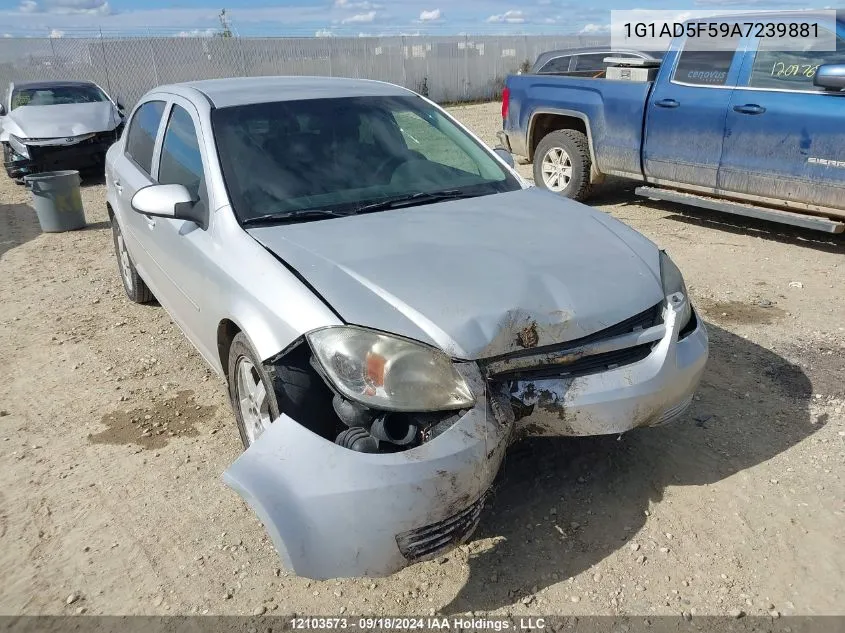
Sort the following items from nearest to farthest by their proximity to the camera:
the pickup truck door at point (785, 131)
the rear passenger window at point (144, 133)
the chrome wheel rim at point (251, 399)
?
the chrome wheel rim at point (251, 399) < the rear passenger window at point (144, 133) < the pickup truck door at point (785, 131)

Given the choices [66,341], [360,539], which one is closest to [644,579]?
[360,539]

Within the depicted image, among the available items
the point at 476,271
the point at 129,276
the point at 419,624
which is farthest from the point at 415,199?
the point at 129,276

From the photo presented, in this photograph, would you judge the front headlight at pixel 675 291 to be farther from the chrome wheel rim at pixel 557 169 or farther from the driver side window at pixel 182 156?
the chrome wheel rim at pixel 557 169

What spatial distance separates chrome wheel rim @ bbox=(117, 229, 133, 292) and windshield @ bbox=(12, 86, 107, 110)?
7.48 m

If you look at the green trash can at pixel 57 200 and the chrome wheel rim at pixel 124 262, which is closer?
the chrome wheel rim at pixel 124 262

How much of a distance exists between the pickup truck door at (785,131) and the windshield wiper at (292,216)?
4.35m

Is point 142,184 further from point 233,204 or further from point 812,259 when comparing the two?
point 812,259

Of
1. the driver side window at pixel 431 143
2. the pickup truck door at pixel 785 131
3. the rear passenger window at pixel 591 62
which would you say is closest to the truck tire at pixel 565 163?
the rear passenger window at pixel 591 62

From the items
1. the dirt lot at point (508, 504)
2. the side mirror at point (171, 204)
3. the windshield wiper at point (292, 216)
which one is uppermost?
the side mirror at point (171, 204)

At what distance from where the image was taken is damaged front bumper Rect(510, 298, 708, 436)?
8.29 ft

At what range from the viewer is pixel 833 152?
5559 millimetres

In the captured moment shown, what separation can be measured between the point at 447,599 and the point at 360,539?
21.3 inches

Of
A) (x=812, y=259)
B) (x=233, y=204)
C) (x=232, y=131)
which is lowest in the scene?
(x=812, y=259)

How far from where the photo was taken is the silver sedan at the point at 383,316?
7.33 ft
